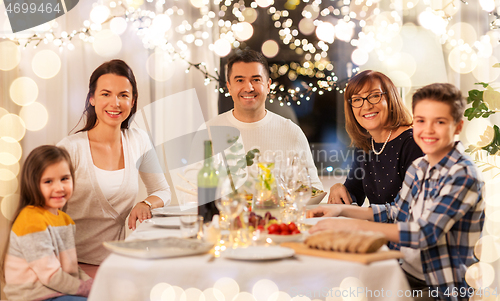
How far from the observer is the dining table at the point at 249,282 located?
1001mm

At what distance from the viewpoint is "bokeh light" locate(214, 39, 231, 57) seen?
350 cm

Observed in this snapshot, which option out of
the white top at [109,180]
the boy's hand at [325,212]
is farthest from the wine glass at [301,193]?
the white top at [109,180]

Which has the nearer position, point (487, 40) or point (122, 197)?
point (122, 197)

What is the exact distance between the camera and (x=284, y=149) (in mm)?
2734

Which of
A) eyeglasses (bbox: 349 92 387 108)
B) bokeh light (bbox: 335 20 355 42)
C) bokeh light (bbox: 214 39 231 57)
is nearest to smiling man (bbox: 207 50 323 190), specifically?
eyeglasses (bbox: 349 92 387 108)

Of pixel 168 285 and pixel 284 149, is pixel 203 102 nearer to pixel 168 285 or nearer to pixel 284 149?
pixel 284 149

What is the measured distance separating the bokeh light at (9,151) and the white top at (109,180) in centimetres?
154

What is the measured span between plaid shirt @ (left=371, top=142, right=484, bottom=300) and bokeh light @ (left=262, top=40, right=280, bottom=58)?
227 centimetres

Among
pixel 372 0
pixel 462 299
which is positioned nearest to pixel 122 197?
pixel 462 299

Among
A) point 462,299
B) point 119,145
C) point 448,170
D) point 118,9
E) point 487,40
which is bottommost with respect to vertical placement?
point 462,299

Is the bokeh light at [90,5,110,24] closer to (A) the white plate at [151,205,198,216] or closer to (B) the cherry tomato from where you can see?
(A) the white plate at [151,205,198,216]

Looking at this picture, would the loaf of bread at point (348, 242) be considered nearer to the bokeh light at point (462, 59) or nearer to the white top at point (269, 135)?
the white top at point (269, 135)

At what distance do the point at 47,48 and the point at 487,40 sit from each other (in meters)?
3.38

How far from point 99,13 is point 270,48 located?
4.55 ft
